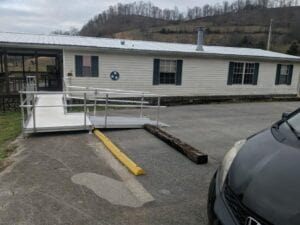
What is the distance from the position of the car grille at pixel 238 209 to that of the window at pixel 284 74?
16.4 metres

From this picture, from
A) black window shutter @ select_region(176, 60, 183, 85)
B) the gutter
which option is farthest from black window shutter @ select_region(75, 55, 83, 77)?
black window shutter @ select_region(176, 60, 183, 85)

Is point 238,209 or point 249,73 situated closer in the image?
point 238,209

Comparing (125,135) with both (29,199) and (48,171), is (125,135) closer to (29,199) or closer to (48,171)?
(48,171)

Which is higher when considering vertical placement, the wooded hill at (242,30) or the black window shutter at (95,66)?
the wooded hill at (242,30)

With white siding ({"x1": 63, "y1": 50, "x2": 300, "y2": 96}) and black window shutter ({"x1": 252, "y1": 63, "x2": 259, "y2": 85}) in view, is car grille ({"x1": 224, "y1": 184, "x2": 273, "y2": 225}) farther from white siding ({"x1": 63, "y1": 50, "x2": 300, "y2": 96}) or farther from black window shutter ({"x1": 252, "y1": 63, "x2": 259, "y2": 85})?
black window shutter ({"x1": 252, "y1": 63, "x2": 259, "y2": 85})

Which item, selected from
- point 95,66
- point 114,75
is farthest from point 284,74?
point 95,66

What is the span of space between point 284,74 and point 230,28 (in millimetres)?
32385

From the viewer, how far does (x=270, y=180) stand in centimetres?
199

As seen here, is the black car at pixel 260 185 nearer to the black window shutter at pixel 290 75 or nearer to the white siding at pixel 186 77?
the white siding at pixel 186 77

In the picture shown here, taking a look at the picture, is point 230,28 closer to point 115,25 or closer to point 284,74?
point 115,25

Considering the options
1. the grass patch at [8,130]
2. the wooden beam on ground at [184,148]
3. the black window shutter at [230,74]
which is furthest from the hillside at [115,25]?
the wooden beam on ground at [184,148]

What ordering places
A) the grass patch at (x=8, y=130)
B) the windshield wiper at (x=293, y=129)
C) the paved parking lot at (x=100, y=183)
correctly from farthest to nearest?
the grass patch at (x=8, y=130)
the paved parking lot at (x=100, y=183)
the windshield wiper at (x=293, y=129)

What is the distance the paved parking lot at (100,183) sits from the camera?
127 inches

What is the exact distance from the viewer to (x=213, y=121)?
9.59 m
